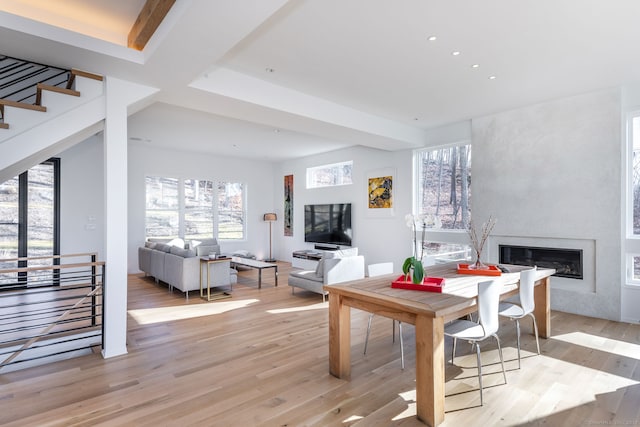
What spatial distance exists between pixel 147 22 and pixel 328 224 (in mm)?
5963

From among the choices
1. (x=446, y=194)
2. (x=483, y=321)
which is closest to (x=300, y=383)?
(x=483, y=321)

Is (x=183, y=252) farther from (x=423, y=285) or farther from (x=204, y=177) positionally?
(x=423, y=285)

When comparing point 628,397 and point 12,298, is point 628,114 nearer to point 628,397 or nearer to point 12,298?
point 628,397

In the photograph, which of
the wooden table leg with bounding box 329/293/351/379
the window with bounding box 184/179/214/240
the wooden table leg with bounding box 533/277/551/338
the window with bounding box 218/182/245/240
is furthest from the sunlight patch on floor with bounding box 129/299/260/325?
the window with bounding box 218/182/245/240

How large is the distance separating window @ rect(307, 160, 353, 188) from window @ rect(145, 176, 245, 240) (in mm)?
2048

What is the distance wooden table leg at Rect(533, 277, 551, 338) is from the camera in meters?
3.68

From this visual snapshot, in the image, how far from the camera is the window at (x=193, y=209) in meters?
8.07

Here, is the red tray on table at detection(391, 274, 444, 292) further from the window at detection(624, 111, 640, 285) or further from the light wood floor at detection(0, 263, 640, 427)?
the window at detection(624, 111, 640, 285)

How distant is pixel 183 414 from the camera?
2279 mm

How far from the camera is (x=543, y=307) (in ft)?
12.2

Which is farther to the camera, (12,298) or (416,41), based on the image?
(12,298)

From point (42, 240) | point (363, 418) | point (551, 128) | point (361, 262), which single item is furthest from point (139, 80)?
point (551, 128)

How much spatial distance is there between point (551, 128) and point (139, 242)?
8.13 metres

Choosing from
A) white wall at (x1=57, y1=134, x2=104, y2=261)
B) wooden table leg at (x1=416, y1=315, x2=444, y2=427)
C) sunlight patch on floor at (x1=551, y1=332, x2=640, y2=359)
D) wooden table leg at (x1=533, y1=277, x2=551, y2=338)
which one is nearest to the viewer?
wooden table leg at (x1=416, y1=315, x2=444, y2=427)
